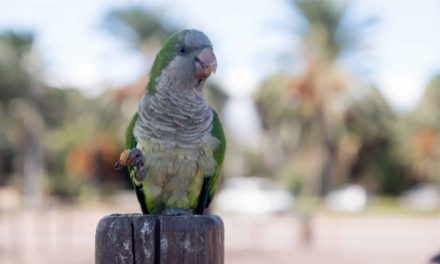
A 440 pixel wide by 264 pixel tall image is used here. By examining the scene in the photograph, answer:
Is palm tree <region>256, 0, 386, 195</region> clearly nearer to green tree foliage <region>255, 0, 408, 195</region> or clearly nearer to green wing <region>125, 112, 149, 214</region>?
green tree foliage <region>255, 0, 408, 195</region>

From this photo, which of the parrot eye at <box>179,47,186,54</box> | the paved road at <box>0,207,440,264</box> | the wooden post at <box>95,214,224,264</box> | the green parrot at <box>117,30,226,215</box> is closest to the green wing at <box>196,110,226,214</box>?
the green parrot at <box>117,30,226,215</box>

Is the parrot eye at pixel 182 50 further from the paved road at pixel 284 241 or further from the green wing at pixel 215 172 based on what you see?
the paved road at pixel 284 241

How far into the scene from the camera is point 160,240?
272 centimetres

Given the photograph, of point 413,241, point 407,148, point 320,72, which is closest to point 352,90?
point 320,72

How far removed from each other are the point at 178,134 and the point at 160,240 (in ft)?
3.04

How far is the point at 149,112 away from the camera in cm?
364

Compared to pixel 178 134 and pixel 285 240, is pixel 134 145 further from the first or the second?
pixel 285 240

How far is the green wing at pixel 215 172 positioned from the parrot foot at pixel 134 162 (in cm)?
41

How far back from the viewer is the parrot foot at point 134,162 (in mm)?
3178

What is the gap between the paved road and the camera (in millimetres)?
15867

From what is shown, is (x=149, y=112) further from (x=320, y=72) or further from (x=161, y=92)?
(x=320, y=72)

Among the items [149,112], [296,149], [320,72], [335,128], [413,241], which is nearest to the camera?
[149,112]

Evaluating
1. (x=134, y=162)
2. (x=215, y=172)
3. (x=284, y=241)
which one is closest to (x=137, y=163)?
(x=134, y=162)

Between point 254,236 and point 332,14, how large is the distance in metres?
17.3
